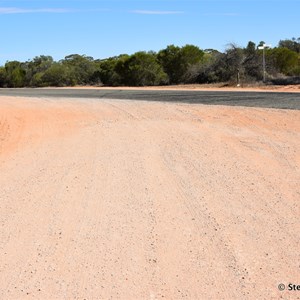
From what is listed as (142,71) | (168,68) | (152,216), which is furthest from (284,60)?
(152,216)

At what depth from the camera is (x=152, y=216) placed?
23.1 ft

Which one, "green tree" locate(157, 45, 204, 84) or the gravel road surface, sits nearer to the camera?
the gravel road surface

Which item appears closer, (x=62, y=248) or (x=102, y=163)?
(x=62, y=248)

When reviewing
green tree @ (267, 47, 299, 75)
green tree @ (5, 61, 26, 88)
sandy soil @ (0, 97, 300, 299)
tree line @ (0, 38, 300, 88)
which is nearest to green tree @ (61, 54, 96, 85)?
tree line @ (0, 38, 300, 88)

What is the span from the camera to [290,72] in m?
51.7

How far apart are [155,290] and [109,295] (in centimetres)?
41

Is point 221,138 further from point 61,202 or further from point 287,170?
point 61,202

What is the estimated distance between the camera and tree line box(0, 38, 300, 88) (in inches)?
1937

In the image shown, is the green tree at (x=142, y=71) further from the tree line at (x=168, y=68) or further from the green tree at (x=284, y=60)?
the green tree at (x=284, y=60)

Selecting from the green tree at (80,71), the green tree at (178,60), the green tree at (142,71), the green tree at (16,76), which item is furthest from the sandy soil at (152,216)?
the green tree at (16,76)

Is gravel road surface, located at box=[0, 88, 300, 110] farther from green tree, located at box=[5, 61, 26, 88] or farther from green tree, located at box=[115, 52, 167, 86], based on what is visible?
green tree, located at box=[5, 61, 26, 88]

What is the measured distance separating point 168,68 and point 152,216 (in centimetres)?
5285

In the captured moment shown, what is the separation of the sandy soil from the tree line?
32.2 m

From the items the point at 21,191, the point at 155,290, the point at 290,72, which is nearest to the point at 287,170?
the point at 21,191
